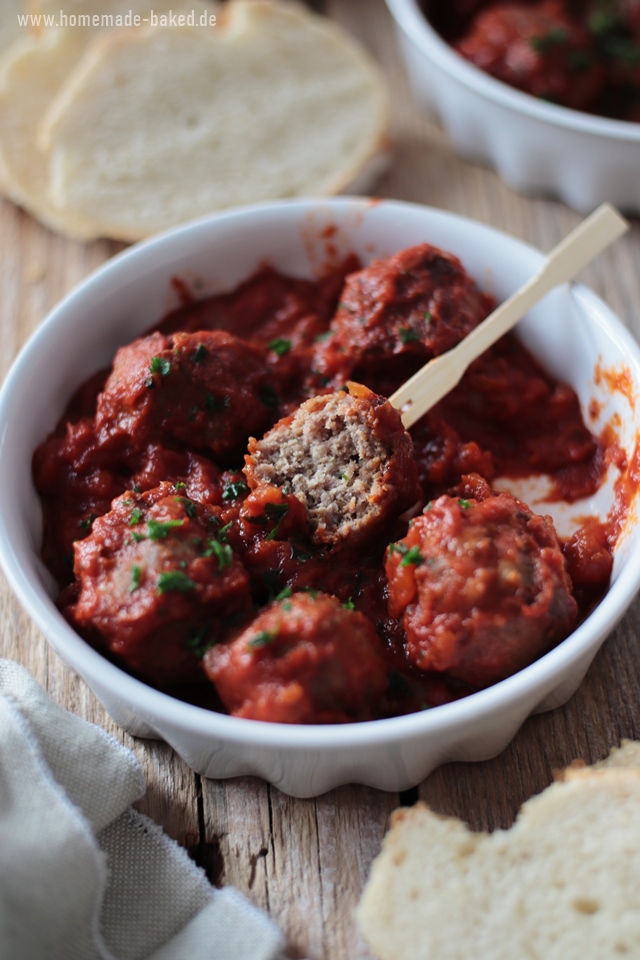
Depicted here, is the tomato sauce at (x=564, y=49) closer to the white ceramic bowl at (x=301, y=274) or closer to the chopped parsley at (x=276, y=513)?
the white ceramic bowl at (x=301, y=274)

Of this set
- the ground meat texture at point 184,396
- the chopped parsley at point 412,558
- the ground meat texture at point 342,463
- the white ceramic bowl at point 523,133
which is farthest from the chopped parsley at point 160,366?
the white ceramic bowl at point 523,133

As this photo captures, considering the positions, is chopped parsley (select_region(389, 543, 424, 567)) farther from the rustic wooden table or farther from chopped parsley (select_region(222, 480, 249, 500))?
the rustic wooden table

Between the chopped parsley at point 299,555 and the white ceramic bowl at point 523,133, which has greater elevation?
the white ceramic bowl at point 523,133

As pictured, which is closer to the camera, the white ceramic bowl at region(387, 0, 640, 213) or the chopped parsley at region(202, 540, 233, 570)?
the chopped parsley at region(202, 540, 233, 570)

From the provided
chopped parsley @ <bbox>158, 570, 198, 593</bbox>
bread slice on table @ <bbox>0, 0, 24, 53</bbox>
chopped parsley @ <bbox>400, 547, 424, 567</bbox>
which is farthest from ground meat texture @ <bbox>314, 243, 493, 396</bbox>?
bread slice on table @ <bbox>0, 0, 24, 53</bbox>

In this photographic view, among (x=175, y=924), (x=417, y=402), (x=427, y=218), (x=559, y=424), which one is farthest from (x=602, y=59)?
(x=175, y=924)

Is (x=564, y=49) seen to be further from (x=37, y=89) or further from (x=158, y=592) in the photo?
(x=158, y=592)
